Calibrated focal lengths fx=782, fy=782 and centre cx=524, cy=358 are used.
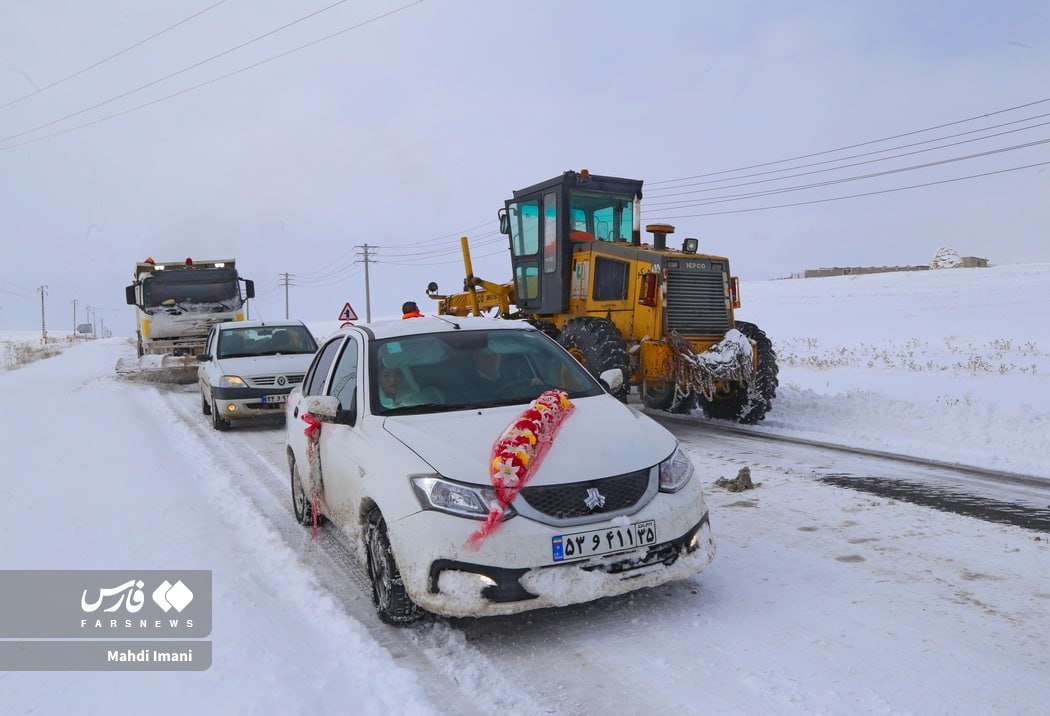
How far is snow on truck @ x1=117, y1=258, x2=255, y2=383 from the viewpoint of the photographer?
19.0 meters

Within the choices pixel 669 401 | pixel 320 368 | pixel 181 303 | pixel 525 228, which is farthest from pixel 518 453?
pixel 181 303

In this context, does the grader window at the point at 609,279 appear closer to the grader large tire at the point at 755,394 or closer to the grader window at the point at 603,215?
the grader window at the point at 603,215

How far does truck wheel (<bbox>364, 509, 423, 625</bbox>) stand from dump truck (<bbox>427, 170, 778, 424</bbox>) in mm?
5696

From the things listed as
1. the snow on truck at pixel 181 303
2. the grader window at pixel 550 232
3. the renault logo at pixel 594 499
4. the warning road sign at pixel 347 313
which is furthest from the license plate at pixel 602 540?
the warning road sign at pixel 347 313

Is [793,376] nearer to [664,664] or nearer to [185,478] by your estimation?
[185,478]

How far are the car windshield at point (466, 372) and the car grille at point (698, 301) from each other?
519 cm

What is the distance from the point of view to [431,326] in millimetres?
5516

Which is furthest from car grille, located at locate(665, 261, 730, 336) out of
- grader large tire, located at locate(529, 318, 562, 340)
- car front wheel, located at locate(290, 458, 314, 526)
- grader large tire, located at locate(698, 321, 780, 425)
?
car front wheel, located at locate(290, 458, 314, 526)

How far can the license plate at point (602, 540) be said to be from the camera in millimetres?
3666

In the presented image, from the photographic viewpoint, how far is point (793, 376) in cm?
1614

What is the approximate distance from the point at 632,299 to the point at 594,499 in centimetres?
717

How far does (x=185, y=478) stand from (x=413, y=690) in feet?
17.1

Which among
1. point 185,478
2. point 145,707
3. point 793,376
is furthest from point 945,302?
point 145,707

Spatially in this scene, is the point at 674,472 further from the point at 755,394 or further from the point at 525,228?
the point at 525,228
